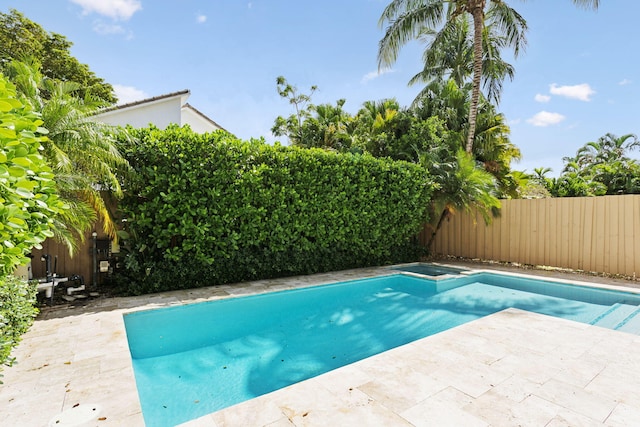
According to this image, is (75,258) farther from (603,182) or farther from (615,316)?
(603,182)

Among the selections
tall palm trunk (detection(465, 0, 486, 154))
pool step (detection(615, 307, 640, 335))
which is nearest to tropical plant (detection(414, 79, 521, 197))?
tall palm trunk (detection(465, 0, 486, 154))

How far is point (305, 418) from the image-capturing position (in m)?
2.57

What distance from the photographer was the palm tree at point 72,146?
5.00m

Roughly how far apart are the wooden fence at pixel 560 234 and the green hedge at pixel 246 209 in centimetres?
344

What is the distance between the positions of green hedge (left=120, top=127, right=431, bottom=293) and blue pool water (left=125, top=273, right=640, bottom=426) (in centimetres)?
132

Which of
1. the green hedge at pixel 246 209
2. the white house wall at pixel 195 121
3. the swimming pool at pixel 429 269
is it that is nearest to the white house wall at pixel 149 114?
the white house wall at pixel 195 121

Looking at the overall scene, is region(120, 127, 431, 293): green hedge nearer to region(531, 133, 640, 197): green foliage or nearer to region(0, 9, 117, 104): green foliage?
region(531, 133, 640, 197): green foliage

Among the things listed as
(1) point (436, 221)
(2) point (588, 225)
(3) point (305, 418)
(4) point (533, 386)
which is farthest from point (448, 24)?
(3) point (305, 418)

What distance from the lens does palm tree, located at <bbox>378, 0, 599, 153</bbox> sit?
12258 millimetres

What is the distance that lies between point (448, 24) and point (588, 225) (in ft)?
29.8

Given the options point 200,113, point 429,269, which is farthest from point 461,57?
point 200,113

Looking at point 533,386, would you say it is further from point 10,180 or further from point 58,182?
point 58,182

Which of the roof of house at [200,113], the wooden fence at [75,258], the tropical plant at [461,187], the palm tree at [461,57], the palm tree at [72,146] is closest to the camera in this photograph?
the palm tree at [72,146]

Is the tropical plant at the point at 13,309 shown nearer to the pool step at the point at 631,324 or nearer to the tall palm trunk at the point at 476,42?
the pool step at the point at 631,324
